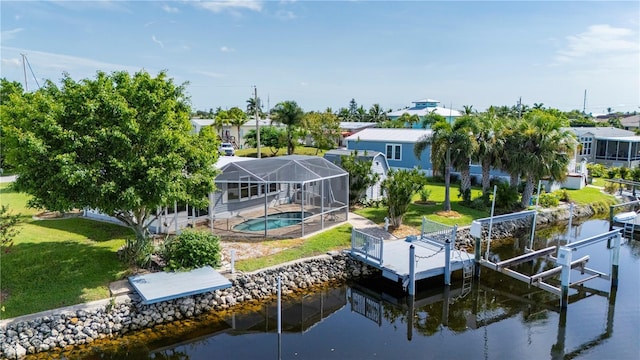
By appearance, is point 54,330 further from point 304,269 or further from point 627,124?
point 627,124

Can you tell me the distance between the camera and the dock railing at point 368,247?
1531 cm

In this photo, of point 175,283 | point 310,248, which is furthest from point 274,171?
point 175,283

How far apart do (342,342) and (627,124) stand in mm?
74105

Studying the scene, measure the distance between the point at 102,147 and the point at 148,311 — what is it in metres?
4.68

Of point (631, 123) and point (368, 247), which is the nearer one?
point (368, 247)

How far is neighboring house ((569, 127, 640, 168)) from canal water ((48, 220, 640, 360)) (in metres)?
28.0

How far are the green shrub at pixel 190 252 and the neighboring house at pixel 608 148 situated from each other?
117 ft

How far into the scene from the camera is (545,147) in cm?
2228

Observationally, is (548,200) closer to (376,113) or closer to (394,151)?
(394,151)

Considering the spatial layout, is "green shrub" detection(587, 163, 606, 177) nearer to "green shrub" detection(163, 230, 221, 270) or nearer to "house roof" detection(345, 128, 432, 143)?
"house roof" detection(345, 128, 432, 143)

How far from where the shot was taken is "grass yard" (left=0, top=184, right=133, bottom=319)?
38.9ft

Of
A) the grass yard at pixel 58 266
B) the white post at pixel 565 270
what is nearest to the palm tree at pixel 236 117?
the grass yard at pixel 58 266

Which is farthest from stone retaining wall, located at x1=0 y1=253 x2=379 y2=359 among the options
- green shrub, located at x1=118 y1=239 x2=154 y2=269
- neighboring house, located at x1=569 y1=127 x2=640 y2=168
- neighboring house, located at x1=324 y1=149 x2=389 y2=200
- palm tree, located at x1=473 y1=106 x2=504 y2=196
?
neighboring house, located at x1=569 y1=127 x2=640 y2=168

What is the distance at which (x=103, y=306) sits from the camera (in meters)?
11.7
